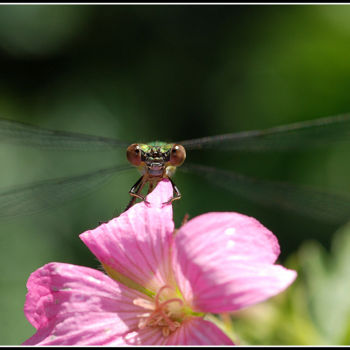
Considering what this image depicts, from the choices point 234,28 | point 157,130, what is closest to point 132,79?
A: point 157,130

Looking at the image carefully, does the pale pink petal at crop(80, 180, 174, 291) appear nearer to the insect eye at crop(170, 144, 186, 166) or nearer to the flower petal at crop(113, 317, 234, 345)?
the flower petal at crop(113, 317, 234, 345)

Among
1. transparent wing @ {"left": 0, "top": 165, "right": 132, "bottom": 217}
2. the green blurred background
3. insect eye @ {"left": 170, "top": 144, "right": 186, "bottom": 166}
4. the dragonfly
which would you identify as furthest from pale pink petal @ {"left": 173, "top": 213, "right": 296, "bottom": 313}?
the green blurred background

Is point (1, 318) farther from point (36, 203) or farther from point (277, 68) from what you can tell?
point (277, 68)

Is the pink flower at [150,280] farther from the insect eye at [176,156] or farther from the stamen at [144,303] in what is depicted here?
the insect eye at [176,156]

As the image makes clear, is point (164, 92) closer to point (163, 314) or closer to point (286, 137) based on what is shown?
point (286, 137)

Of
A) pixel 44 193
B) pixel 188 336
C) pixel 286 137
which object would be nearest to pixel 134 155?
pixel 44 193
